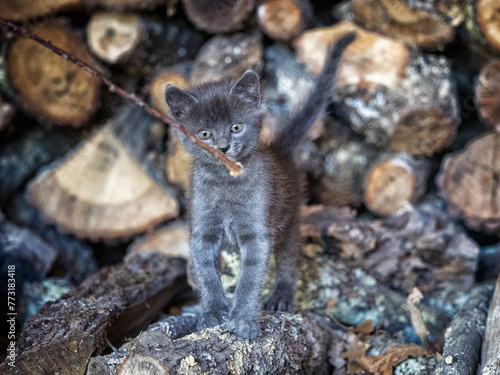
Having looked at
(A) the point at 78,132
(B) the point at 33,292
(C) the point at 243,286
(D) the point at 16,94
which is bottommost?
(B) the point at 33,292

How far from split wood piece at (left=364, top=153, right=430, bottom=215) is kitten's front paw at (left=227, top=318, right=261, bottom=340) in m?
1.33

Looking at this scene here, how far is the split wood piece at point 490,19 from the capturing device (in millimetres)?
2258

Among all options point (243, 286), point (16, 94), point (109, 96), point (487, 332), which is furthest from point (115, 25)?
point (487, 332)

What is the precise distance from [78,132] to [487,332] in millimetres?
2605

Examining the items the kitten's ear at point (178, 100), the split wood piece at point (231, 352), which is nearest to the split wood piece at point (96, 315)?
the split wood piece at point (231, 352)

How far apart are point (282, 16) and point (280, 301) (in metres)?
1.52

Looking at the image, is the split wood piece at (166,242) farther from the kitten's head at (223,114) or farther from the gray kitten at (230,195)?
the kitten's head at (223,114)

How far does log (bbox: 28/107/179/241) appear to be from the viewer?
9.16ft

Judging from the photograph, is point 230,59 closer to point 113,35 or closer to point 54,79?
point 113,35

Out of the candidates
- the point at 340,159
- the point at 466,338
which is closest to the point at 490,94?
the point at 340,159

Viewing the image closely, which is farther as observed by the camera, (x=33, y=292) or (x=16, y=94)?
(x=16, y=94)

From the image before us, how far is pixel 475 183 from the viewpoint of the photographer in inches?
101

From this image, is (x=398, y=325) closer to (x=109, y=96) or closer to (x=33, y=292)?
(x=33, y=292)

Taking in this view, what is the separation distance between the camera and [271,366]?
5.53 feet
